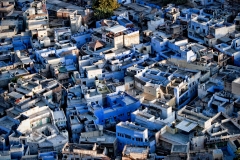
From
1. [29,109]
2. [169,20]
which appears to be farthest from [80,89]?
[169,20]

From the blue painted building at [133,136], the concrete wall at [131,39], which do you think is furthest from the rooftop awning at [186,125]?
the concrete wall at [131,39]

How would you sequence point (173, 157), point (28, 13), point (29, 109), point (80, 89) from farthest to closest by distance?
point (28, 13) → point (80, 89) → point (29, 109) → point (173, 157)

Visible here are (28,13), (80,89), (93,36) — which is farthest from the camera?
(28,13)

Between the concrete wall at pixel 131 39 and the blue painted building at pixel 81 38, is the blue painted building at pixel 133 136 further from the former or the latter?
the blue painted building at pixel 81 38

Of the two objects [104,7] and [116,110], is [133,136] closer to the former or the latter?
[116,110]

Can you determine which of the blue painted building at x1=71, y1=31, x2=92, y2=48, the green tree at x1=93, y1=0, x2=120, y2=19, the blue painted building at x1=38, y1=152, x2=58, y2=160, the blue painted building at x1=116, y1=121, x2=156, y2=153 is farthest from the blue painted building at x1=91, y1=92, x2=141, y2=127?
the green tree at x1=93, y1=0, x2=120, y2=19

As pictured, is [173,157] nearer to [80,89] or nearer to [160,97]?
[160,97]

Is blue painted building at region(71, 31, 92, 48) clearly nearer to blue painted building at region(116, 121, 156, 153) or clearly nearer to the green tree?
the green tree
